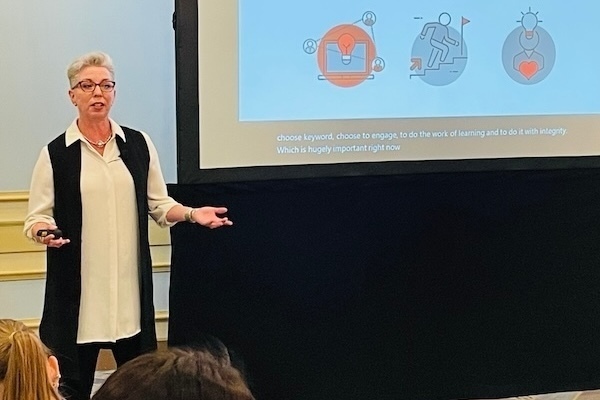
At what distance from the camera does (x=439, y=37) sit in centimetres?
317

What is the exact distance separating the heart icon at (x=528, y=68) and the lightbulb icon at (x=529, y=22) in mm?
101

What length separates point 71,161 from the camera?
2363mm

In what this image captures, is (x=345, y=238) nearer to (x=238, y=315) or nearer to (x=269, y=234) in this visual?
(x=269, y=234)

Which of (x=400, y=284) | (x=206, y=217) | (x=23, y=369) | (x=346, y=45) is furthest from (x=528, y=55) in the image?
(x=23, y=369)

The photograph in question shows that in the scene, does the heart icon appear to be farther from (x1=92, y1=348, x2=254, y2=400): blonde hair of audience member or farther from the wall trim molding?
(x1=92, y1=348, x2=254, y2=400): blonde hair of audience member

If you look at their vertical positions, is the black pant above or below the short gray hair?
below

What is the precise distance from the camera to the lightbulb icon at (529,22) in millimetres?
3236

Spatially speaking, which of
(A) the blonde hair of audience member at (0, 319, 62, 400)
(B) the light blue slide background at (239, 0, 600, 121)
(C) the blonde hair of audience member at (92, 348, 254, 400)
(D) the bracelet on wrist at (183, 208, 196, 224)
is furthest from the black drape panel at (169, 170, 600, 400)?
(C) the blonde hair of audience member at (92, 348, 254, 400)

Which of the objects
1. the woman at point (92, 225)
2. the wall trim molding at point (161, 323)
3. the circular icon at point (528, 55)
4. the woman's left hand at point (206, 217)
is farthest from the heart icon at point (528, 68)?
the wall trim molding at point (161, 323)

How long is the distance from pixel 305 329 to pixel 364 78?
3.22ft

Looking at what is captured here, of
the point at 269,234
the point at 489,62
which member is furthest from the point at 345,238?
the point at 489,62

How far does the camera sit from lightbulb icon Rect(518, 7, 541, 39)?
3236mm
